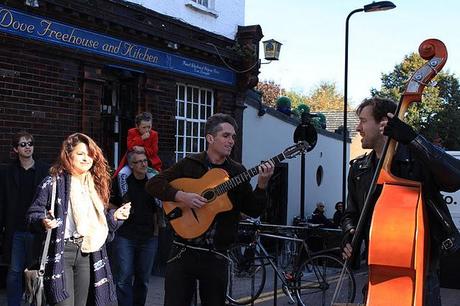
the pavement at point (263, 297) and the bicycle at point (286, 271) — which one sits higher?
the bicycle at point (286, 271)

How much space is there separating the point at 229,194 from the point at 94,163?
1.00m

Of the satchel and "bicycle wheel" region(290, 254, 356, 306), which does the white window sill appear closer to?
"bicycle wheel" region(290, 254, 356, 306)

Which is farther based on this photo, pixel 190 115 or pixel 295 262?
pixel 190 115

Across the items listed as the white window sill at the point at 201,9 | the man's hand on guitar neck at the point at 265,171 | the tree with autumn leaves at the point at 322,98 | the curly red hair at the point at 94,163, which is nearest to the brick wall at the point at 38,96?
the white window sill at the point at 201,9

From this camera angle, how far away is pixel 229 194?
159 inches

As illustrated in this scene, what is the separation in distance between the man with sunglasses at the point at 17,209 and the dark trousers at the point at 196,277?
7.73ft

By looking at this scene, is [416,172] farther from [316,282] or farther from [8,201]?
[316,282]

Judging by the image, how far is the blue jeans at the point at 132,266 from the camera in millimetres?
Answer: 5459

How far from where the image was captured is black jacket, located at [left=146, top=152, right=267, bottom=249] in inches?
156

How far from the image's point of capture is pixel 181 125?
35.3 feet

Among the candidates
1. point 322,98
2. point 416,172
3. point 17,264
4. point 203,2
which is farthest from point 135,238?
point 322,98

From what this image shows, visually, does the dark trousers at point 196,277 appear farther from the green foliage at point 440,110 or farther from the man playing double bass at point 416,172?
the green foliage at point 440,110

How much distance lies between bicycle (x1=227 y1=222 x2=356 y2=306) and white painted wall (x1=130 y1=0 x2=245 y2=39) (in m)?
4.24

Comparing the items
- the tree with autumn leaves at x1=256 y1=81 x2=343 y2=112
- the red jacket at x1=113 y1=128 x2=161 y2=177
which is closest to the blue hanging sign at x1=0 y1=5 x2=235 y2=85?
the red jacket at x1=113 y1=128 x2=161 y2=177
